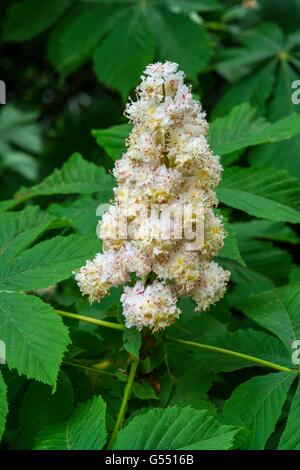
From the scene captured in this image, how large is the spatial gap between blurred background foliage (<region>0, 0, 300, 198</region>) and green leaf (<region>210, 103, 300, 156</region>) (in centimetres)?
77

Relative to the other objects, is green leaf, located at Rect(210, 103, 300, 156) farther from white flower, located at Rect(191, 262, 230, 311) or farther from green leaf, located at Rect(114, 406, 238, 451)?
green leaf, located at Rect(114, 406, 238, 451)

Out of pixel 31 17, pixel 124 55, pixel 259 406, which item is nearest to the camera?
pixel 259 406

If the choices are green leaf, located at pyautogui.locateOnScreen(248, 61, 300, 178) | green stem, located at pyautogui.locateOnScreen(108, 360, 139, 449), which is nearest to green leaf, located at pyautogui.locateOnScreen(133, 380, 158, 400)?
green stem, located at pyautogui.locateOnScreen(108, 360, 139, 449)

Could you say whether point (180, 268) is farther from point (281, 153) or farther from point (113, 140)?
point (281, 153)

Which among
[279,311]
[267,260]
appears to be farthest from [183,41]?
[279,311]

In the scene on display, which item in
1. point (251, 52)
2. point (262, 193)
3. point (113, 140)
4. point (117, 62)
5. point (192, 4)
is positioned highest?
point (192, 4)

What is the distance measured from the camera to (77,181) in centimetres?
223

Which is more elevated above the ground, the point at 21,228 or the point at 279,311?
the point at 21,228

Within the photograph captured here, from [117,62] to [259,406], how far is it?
6.29 ft

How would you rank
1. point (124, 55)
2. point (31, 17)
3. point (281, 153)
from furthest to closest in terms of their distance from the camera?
point (31, 17)
point (124, 55)
point (281, 153)

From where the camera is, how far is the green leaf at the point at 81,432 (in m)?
1.47

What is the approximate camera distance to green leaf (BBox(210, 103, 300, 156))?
203cm

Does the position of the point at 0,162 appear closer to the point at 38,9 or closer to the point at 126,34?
the point at 38,9


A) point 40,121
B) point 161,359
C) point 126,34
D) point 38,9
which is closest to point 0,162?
point 40,121
